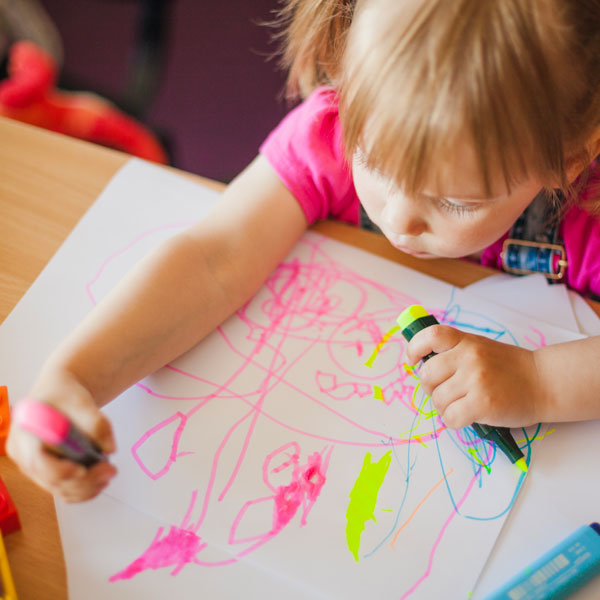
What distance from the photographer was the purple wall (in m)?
1.23

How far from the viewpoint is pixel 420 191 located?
1.46 ft

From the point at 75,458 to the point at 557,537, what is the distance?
34 centimetres

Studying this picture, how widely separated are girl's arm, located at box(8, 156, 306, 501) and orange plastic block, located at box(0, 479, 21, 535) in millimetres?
34

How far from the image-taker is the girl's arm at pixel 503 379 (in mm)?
488

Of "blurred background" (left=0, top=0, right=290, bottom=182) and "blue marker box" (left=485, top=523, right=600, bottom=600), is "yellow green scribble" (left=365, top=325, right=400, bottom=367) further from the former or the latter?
"blurred background" (left=0, top=0, right=290, bottom=182)

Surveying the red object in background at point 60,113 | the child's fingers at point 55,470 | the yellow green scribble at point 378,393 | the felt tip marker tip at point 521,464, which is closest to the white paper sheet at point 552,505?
the felt tip marker tip at point 521,464

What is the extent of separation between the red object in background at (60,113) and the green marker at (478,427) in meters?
0.63

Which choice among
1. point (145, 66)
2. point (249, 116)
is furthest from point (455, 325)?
point (145, 66)

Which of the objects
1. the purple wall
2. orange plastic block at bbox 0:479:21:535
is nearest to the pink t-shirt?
orange plastic block at bbox 0:479:21:535

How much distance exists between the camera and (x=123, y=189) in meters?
0.61

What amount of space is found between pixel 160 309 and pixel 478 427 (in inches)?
10.7

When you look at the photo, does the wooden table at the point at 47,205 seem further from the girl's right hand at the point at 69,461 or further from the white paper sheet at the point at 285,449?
the girl's right hand at the point at 69,461

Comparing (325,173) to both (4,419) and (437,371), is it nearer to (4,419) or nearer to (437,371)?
(437,371)

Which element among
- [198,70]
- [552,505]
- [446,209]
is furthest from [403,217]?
[198,70]
